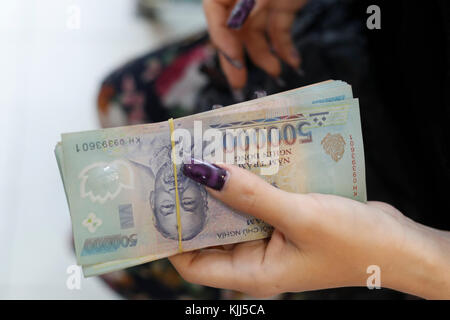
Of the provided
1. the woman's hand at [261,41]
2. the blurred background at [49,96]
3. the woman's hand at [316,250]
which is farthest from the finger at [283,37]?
the woman's hand at [316,250]

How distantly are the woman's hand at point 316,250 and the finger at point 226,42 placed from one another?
0.50 meters

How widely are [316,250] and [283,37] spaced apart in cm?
67

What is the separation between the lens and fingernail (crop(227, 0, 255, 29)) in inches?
32.2

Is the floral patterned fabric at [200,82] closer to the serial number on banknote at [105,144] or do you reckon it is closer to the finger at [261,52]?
the finger at [261,52]

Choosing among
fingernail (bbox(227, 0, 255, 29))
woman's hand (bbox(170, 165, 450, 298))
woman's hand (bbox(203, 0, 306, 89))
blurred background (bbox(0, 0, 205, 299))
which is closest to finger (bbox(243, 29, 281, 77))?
woman's hand (bbox(203, 0, 306, 89))

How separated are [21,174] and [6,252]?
0.79ft

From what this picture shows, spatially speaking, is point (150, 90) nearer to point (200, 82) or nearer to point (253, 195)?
point (200, 82)

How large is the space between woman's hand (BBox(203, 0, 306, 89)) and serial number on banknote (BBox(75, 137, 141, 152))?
438 mm

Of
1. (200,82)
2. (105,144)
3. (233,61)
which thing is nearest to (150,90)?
(200,82)

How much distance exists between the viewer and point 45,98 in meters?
1.17

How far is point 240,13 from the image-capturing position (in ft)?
2.74

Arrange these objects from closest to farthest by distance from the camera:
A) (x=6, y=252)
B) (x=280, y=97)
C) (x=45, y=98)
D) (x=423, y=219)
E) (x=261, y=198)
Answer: (x=261, y=198) → (x=280, y=97) → (x=423, y=219) → (x=6, y=252) → (x=45, y=98)

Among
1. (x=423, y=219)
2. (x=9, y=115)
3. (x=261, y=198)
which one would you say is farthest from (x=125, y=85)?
(x=423, y=219)
